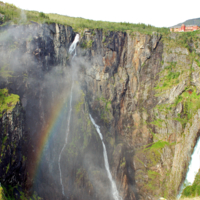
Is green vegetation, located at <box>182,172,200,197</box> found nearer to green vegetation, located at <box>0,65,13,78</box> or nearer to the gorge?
the gorge

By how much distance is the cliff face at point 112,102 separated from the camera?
22.9m

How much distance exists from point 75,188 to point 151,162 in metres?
12.0

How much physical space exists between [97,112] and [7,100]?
596 inches

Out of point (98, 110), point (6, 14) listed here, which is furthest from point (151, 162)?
point (6, 14)

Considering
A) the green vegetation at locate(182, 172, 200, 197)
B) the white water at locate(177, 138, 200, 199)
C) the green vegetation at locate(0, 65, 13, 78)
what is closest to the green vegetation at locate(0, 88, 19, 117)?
the green vegetation at locate(0, 65, 13, 78)

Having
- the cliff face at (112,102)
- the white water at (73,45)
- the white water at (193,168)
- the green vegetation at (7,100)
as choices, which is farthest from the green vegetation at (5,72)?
the white water at (193,168)

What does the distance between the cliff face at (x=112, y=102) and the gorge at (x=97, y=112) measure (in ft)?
0.44

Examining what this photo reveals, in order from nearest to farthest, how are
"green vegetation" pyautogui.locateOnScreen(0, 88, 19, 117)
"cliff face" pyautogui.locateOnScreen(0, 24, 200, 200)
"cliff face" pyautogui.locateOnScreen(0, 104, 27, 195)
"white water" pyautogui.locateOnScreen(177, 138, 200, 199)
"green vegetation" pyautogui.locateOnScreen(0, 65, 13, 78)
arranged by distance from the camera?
"cliff face" pyautogui.locateOnScreen(0, 104, 27, 195) → "green vegetation" pyautogui.locateOnScreen(0, 88, 19, 117) → "green vegetation" pyautogui.locateOnScreen(0, 65, 13, 78) → "white water" pyautogui.locateOnScreen(177, 138, 200, 199) → "cliff face" pyautogui.locateOnScreen(0, 24, 200, 200)

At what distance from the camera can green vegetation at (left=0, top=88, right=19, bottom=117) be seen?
17828mm

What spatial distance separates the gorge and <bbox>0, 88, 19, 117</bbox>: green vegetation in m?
0.40

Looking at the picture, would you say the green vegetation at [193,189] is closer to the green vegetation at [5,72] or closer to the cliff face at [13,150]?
the cliff face at [13,150]

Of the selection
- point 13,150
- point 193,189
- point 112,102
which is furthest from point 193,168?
point 13,150

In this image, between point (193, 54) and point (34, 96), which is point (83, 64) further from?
point (193, 54)

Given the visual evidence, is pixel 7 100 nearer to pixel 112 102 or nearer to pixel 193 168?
pixel 112 102
